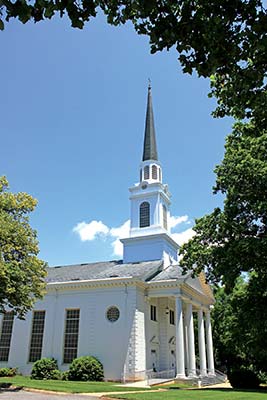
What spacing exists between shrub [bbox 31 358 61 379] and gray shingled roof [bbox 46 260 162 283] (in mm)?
6342

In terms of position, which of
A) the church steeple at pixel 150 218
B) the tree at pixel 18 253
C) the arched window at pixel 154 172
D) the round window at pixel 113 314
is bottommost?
the round window at pixel 113 314

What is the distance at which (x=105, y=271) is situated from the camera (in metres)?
30.3

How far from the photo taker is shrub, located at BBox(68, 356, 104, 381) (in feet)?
77.0

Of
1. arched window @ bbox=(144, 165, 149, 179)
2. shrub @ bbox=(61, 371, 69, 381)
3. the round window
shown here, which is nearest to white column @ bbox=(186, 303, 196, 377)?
the round window

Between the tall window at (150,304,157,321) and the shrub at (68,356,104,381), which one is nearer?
the shrub at (68,356,104,381)

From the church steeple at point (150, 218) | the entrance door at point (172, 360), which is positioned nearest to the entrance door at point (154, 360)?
the entrance door at point (172, 360)

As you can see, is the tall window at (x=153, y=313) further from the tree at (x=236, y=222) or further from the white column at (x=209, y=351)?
the tree at (x=236, y=222)

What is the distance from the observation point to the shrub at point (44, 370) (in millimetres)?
24453

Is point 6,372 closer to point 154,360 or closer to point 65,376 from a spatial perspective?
point 65,376

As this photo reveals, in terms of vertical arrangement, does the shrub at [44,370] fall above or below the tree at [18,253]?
below

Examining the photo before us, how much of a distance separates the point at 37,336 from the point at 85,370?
6145 mm

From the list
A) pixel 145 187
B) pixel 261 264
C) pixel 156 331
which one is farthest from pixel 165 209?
pixel 261 264

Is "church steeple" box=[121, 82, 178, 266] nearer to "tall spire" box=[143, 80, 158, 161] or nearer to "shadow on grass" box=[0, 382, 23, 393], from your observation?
"tall spire" box=[143, 80, 158, 161]

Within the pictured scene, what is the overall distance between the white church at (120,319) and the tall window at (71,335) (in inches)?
2.6
